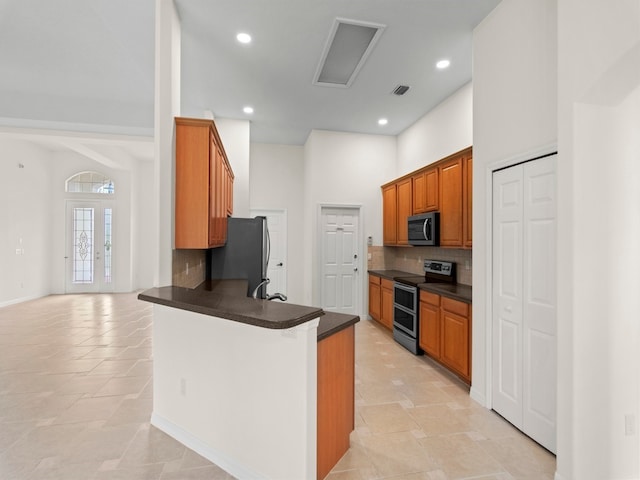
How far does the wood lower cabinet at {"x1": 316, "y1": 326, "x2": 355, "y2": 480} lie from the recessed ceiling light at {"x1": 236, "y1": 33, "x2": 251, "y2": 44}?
2893 millimetres

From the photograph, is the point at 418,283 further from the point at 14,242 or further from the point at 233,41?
the point at 14,242

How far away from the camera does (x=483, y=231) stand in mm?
2852

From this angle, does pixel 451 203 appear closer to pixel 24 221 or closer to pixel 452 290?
pixel 452 290

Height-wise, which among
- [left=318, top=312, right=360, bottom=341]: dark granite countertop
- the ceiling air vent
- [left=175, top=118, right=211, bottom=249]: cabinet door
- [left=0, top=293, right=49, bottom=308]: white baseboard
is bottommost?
[left=0, top=293, right=49, bottom=308]: white baseboard

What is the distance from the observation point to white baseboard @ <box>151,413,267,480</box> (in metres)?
1.88

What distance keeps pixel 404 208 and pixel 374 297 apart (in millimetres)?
1612

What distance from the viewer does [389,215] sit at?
5.57 metres

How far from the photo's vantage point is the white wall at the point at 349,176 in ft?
19.0

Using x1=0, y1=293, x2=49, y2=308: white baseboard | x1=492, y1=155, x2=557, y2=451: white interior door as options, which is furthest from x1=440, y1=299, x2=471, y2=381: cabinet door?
x1=0, y1=293, x2=49, y2=308: white baseboard

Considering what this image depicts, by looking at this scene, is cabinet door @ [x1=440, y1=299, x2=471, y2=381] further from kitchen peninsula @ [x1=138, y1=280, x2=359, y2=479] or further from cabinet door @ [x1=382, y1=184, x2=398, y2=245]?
cabinet door @ [x1=382, y1=184, x2=398, y2=245]

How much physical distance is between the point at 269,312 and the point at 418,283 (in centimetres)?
278

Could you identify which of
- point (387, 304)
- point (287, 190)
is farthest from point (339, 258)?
point (287, 190)

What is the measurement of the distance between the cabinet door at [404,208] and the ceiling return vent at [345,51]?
1.74 metres

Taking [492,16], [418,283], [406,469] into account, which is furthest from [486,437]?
[492,16]
